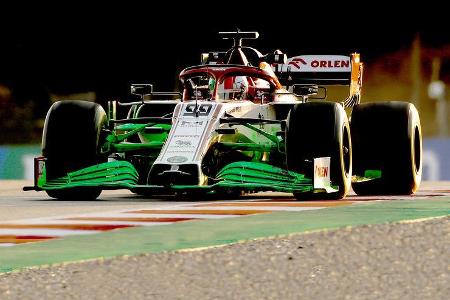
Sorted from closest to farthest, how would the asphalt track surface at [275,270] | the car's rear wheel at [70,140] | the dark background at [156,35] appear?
the asphalt track surface at [275,270], the car's rear wheel at [70,140], the dark background at [156,35]

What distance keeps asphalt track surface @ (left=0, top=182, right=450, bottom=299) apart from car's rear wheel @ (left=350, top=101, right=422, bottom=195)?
4943 mm

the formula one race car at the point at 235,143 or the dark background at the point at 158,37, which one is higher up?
the dark background at the point at 158,37

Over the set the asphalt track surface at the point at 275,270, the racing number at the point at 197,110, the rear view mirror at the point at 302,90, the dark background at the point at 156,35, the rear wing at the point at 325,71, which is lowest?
the asphalt track surface at the point at 275,270

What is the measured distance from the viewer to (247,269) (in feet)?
34.6

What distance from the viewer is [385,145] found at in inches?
715

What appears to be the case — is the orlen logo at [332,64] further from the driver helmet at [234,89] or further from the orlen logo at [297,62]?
the driver helmet at [234,89]


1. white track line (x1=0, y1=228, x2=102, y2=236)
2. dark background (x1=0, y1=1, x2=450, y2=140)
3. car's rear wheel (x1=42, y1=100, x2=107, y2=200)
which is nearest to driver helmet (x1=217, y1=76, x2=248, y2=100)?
car's rear wheel (x1=42, y1=100, x2=107, y2=200)

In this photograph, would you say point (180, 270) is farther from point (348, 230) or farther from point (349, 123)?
point (349, 123)

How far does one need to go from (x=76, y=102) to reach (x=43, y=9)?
13063 mm

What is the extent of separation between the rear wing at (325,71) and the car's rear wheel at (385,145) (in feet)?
5.86

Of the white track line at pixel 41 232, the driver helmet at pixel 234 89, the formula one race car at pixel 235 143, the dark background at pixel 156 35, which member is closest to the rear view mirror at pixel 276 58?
the formula one race car at pixel 235 143

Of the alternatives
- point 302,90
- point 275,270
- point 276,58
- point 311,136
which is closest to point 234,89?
point 276,58

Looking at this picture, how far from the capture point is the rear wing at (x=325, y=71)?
66.0ft

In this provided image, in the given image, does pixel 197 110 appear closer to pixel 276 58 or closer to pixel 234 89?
pixel 234 89
